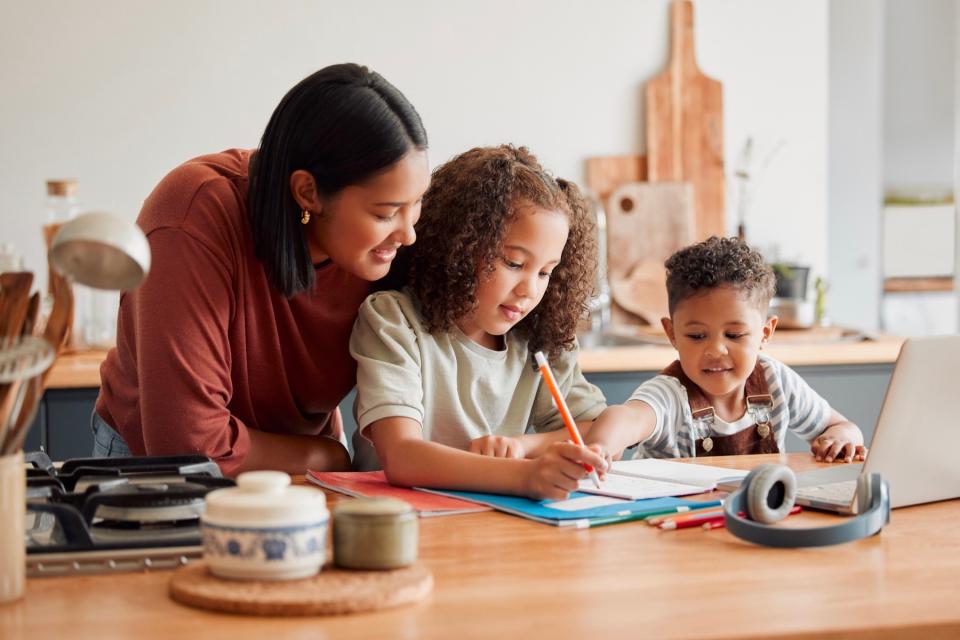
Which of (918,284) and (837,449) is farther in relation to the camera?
(918,284)

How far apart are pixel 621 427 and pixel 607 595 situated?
0.73m

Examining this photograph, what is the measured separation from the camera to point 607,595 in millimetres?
946

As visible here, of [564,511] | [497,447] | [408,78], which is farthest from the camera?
[408,78]

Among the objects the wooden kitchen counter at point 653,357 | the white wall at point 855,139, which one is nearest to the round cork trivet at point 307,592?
the wooden kitchen counter at point 653,357

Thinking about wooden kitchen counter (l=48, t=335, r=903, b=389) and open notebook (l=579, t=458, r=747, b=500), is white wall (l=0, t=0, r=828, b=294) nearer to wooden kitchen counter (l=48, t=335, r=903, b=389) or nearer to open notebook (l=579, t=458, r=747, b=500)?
wooden kitchen counter (l=48, t=335, r=903, b=389)

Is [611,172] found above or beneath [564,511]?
above

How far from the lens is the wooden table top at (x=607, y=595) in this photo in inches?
33.7

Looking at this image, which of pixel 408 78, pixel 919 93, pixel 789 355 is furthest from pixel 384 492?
Answer: pixel 919 93

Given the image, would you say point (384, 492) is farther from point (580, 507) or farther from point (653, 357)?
point (653, 357)

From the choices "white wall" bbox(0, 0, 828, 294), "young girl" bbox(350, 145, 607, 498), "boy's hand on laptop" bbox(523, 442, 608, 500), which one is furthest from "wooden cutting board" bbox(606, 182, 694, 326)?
"boy's hand on laptop" bbox(523, 442, 608, 500)

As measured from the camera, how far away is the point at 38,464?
1.32 meters

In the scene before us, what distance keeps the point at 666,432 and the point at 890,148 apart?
3819 millimetres

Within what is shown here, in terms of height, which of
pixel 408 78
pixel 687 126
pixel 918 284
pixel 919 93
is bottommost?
pixel 918 284

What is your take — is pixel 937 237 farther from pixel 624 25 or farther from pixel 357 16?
pixel 357 16
